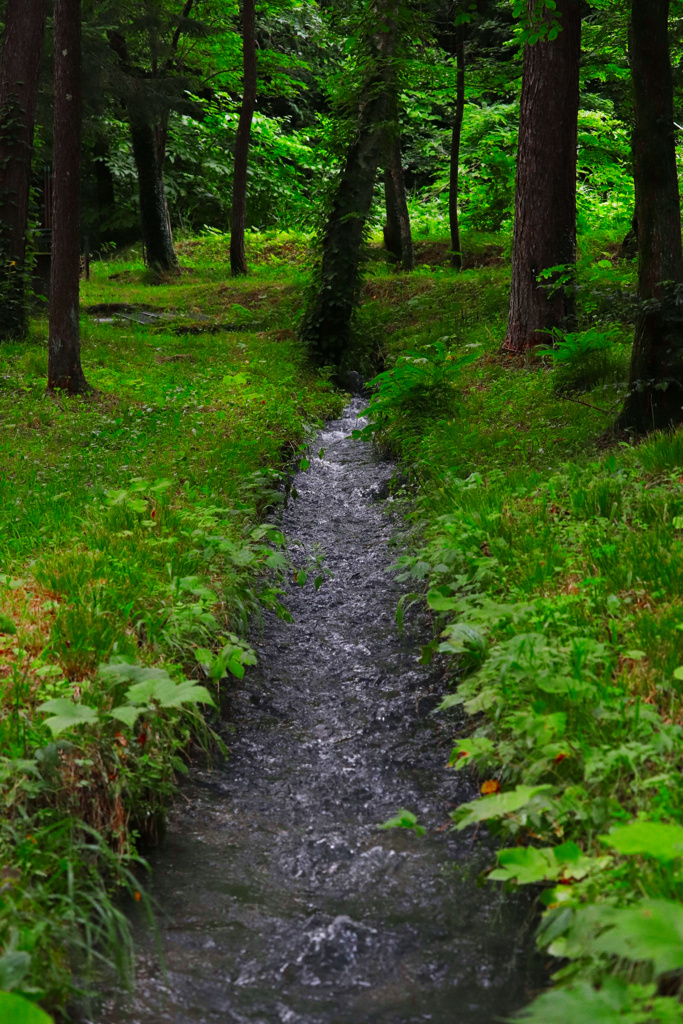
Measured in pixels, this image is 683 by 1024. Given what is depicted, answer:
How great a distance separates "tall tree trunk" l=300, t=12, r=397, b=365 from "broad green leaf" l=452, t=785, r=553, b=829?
10.7m

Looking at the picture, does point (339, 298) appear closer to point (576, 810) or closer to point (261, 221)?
point (576, 810)

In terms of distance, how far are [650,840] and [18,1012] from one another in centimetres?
167

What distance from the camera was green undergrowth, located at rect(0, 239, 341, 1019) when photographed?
2.76 meters

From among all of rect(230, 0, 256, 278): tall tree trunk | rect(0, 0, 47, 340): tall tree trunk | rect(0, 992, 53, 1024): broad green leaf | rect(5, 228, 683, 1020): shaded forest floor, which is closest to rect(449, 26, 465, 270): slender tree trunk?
rect(230, 0, 256, 278): tall tree trunk

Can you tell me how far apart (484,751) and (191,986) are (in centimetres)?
139

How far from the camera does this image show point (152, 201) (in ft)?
68.6

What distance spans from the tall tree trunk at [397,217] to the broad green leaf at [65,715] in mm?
15616

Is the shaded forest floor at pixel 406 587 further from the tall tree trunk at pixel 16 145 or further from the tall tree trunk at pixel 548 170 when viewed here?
the tall tree trunk at pixel 16 145

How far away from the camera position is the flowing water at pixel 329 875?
2611 millimetres

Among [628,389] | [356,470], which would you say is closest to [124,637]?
[628,389]

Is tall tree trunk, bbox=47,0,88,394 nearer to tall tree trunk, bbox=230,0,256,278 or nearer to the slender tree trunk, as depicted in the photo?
the slender tree trunk

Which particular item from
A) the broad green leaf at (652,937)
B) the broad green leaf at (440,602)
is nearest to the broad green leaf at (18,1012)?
the broad green leaf at (652,937)

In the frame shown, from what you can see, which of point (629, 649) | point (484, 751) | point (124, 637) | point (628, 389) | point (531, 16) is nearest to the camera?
point (484, 751)

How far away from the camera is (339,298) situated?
12867 millimetres
